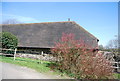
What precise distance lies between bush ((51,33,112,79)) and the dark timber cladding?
6.87 metres

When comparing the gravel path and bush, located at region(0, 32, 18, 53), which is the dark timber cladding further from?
the gravel path

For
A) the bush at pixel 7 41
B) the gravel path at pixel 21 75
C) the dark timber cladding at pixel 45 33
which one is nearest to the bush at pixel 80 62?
the gravel path at pixel 21 75

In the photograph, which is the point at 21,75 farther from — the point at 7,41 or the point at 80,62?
the point at 7,41

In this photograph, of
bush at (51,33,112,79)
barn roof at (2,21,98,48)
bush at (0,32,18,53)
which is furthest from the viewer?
barn roof at (2,21,98,48)

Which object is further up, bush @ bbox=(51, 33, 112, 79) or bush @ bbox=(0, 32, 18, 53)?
bush @ bbox=(0, 32, 18, 53)

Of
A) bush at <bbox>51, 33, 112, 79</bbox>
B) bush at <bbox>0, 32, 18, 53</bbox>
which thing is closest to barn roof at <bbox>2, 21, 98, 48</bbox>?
bush at <bbox>0, 32, 18, 53</bbox>

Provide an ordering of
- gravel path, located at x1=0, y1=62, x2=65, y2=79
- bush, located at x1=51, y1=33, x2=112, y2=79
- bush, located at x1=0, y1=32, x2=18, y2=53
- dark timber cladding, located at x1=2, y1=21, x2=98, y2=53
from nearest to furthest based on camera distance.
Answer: gravel path, located at x1=0, y1=62, x2=65, y2=79 < bush, located at x1=51, y1=33, x2=112, y2=79 < bush, located at x1=0, y1=32, x2=18, y2=53 < dark timber cladding, located at x1=2, y1=21, x2=98, y2=53

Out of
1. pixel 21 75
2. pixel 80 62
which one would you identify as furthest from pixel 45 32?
pixel 21 75

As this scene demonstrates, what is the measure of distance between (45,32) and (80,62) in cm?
1222

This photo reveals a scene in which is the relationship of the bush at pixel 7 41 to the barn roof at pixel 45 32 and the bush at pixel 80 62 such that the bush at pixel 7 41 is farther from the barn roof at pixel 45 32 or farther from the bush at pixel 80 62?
the bush at pixel 80 62

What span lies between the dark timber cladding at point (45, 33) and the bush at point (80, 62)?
687 centimetres

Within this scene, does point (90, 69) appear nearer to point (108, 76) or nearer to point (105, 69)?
point (105, 69)

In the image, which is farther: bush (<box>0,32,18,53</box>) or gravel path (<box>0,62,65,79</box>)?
bush (<box>0,32,18,53</box>)

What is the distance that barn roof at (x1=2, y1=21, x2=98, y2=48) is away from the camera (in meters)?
17.2
